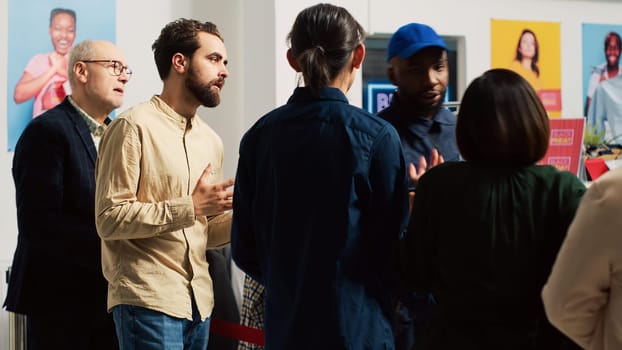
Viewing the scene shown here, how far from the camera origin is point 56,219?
2557 millimetres

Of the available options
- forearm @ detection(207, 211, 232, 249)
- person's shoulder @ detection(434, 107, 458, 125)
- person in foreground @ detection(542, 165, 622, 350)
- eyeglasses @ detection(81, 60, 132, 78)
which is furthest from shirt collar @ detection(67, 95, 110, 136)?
person in foreground @ detection(542, 165, 622, 350)

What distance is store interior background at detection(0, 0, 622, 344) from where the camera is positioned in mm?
4477

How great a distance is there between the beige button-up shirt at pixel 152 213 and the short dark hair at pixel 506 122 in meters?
0.90

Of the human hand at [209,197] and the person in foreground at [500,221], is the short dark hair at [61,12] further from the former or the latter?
the person in foreground at [500,221]

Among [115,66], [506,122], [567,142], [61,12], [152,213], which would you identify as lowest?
[152,213]

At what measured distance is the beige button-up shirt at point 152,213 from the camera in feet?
7.39

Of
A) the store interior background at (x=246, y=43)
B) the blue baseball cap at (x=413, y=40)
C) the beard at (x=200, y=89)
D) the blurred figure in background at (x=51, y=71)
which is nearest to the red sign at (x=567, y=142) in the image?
the store interior background at (x=246, y=43)

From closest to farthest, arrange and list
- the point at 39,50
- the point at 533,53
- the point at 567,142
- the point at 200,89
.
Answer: the point at 200,89, the point at 567,142, the point at 39,50, the point at 533,53

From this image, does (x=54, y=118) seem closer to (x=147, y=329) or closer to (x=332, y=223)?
(x=147, y=329)

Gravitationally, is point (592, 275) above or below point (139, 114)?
below

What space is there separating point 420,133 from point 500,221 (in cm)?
64

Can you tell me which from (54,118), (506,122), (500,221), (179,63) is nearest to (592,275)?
(500,221)

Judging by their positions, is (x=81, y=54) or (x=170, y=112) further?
(x=81, y=54)

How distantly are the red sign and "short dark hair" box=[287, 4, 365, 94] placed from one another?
2257 mm
